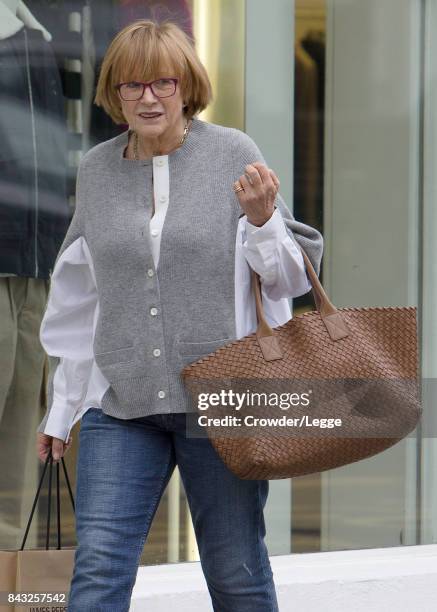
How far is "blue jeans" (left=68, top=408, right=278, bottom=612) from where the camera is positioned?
108 inches

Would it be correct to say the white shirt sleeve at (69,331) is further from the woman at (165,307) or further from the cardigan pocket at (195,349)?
the cardigan pocket at (195,349)

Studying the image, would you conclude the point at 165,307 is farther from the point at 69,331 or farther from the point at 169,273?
the point at 69,331

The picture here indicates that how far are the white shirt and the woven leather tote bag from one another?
0.05 meters

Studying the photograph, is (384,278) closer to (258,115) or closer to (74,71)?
(258,115)

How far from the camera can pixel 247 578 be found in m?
2.78

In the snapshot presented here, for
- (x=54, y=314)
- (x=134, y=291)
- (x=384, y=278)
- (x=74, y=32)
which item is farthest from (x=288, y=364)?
(x=384, y=278)

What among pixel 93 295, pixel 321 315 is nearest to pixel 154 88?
pixel 93 295

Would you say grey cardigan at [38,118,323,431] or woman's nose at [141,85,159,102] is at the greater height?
woman's nose at [141,85,159,102]

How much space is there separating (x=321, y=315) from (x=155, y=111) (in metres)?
0.59

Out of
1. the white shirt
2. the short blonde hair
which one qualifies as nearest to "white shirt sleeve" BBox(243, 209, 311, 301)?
the white shirt

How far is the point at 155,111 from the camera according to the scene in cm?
283

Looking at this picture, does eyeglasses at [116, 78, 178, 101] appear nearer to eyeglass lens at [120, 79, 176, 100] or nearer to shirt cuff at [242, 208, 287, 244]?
eyeglass lens at [120, 79, 176, 100]

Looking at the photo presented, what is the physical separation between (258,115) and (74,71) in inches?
31.1

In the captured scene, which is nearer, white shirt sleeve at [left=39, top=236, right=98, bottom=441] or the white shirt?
the white shirt
